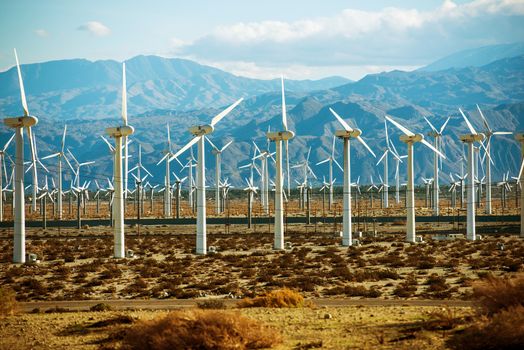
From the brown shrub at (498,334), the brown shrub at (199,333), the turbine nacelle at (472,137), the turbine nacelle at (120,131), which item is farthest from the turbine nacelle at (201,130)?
the brown shrub at (498,334)

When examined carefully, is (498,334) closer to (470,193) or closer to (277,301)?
(277,301)

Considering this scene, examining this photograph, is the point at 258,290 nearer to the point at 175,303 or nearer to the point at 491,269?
the point at 175,303

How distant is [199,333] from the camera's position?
76.9 ft

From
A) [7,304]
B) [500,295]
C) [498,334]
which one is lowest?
[7,304]

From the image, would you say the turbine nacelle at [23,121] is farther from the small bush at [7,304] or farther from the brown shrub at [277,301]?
the brown shrub at [277,301]

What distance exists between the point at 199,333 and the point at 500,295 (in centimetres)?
819

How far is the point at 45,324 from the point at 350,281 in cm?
2033

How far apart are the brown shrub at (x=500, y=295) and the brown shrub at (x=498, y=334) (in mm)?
1444

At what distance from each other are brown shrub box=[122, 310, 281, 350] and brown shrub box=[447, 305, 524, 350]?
210 inches

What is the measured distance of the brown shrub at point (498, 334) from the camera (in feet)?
70.3

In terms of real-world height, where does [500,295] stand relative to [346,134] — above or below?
below

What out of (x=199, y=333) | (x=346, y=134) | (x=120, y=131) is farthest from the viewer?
(x=346, y=134)

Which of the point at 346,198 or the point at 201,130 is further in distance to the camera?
the point at 346,198

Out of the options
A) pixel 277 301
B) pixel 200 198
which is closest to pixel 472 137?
pixel 200 198
